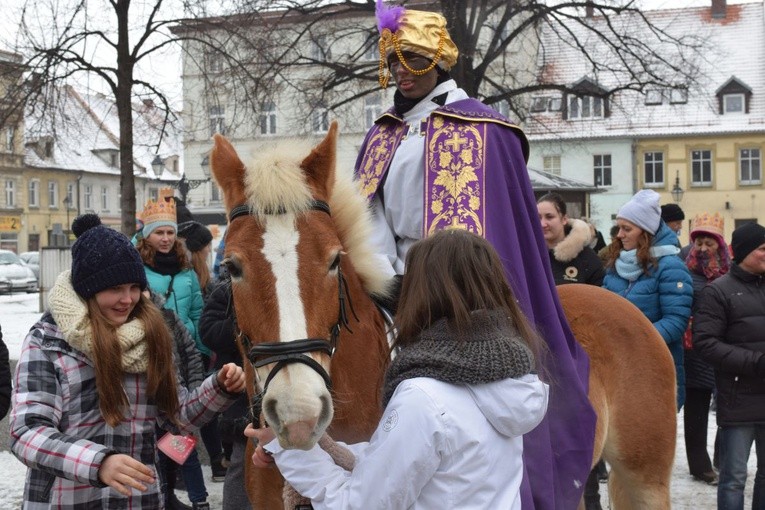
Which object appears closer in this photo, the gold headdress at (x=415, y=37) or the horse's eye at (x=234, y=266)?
the horse's eye at (x=234, y=266)

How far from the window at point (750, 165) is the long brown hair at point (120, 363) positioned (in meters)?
41.3

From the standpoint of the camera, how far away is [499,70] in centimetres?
1811

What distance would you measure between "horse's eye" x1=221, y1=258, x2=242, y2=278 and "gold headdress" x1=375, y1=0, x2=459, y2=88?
1.37 m

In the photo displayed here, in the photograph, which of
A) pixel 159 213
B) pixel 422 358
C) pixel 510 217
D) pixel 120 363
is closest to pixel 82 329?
pixel 120 363

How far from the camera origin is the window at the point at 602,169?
41.0m

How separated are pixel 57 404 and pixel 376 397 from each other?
45.3 inches

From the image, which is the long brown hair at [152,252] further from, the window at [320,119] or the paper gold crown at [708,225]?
the window at [320,119]

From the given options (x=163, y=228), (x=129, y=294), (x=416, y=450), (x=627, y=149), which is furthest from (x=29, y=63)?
(x=627, y=149)

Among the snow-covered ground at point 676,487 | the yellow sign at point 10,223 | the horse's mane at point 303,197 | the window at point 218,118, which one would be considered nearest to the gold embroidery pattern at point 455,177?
the horse's mane at point 303,197

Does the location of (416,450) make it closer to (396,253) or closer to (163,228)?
(396,253)

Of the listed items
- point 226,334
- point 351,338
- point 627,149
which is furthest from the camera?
point 627,149

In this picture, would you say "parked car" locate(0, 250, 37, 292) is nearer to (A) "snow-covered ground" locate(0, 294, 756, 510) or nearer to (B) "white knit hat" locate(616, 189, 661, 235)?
(A) "snow-covered ground" locate(0, 294, 756, 510)

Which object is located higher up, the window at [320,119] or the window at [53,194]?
the window at [53,194]

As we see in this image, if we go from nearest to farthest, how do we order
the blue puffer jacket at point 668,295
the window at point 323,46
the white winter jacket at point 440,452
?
the white winter jacket at point 440,452, the blue puffer jacket at point 668,295, the window at point 323,46
